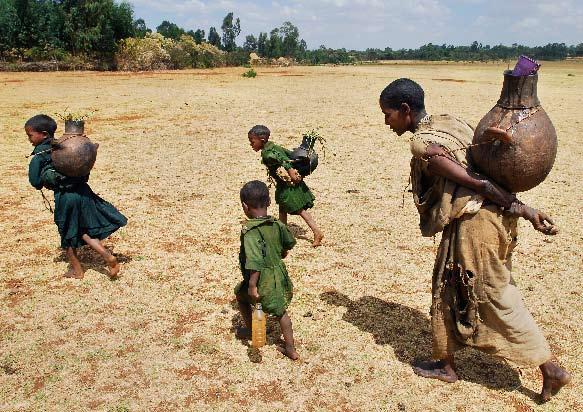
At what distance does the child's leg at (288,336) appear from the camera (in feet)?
12.1

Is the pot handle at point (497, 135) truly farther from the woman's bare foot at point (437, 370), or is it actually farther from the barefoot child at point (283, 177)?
the barefoot child at point (283, 177)

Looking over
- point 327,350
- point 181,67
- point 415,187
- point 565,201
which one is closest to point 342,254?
point 327,350

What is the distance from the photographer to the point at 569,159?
10539mm

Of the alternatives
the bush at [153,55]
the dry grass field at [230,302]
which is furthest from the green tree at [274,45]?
the dry grass field at [230,302]

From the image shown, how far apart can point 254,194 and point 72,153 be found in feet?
7.26

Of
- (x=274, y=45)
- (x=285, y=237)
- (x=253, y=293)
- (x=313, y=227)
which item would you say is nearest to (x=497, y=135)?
(x=285, y=237)

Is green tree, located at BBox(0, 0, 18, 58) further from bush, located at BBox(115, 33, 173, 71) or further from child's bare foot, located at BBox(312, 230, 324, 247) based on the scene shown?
child's bare foot, located at BBox(312, 230, 324, 247)

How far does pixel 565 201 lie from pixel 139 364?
6933 millimetres

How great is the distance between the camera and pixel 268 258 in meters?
3.57

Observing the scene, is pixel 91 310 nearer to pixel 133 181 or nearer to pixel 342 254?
pixel 342 254

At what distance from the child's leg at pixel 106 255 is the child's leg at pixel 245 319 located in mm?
1680

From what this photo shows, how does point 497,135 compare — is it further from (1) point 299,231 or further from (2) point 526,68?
(1) point 299,231

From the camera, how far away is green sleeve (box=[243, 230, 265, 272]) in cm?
346

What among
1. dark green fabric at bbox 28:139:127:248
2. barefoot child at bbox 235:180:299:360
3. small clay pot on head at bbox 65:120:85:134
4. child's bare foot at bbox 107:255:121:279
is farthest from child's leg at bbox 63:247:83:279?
barefoot child at bbox 235:180:299:360
